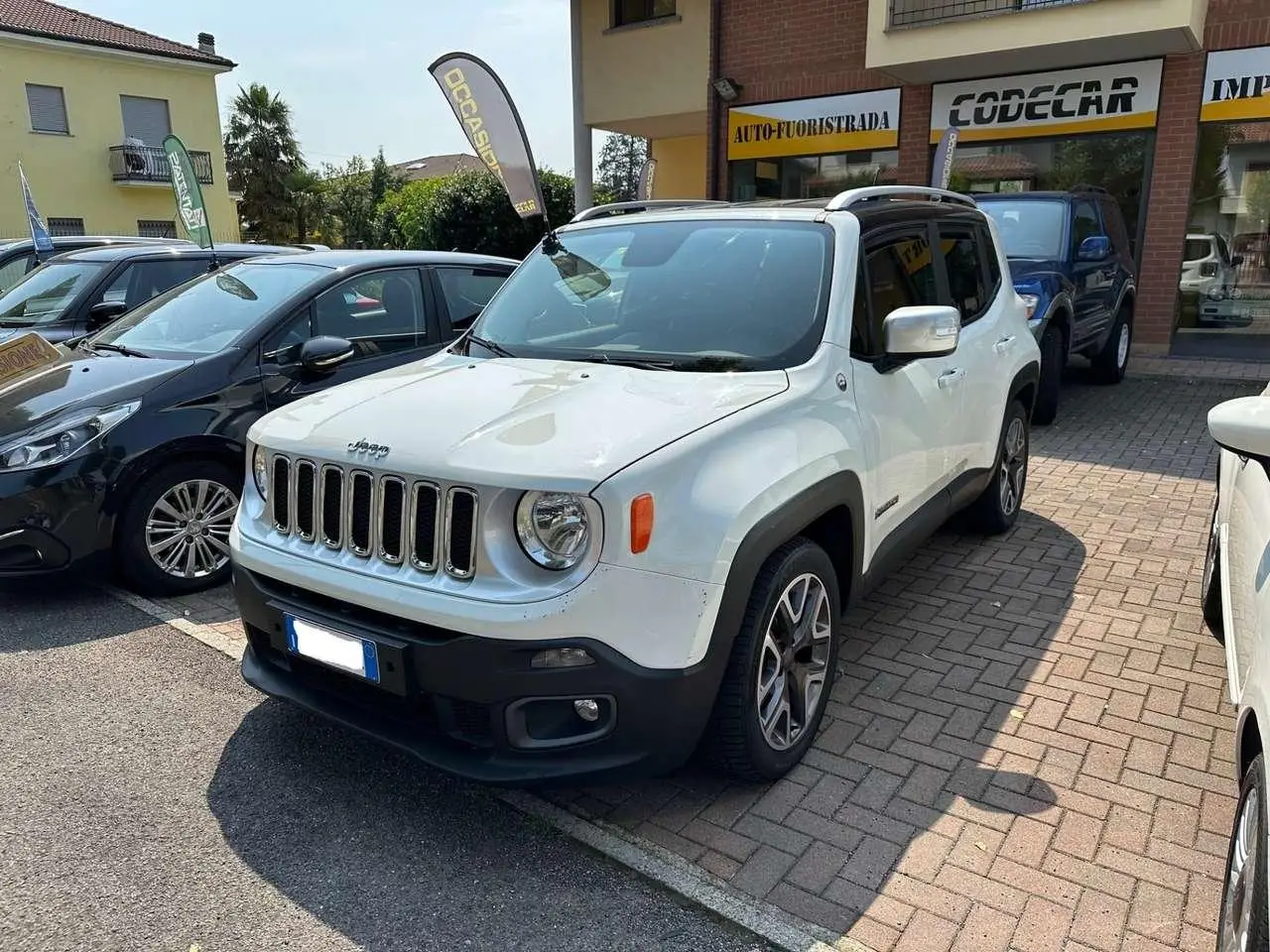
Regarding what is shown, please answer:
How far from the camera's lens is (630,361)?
340cm

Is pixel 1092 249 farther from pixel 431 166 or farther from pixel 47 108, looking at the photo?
pixel 431 166

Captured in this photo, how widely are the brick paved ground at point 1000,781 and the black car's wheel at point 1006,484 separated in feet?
0.81

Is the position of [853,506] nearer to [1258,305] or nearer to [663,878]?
[663,878]

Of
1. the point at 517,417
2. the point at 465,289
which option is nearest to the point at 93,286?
the point at 465,289

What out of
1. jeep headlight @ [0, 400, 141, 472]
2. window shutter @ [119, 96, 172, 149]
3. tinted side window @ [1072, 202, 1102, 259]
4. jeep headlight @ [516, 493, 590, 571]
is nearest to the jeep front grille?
jeep headlight @ [516, 493, 590, 571]

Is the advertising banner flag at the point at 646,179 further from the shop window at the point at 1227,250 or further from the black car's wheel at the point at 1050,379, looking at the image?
the black car's wheel at the point at 1050,379

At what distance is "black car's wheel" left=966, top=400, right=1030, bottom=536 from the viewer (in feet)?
17.3

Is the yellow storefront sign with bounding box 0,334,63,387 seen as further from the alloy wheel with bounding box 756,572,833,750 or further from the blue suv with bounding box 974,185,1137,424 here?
the blue suv with bounding box 974,185,1137,424

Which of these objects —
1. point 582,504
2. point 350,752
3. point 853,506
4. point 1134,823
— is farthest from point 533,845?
point 1134,823

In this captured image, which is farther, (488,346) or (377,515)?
(488,346)

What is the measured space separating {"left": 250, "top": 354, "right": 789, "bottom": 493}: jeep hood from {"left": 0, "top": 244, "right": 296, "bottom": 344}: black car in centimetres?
487

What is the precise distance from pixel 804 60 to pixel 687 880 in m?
14.1

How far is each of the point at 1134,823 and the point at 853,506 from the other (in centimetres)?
129

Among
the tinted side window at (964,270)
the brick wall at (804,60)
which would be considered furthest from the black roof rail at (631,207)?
the brick wall at (804,60)
